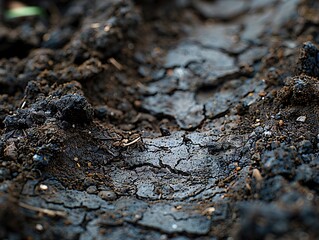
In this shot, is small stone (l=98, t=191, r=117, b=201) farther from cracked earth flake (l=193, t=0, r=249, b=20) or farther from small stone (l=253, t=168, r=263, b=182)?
cracked earth flake (l=193, t=0, r=249, b=20)

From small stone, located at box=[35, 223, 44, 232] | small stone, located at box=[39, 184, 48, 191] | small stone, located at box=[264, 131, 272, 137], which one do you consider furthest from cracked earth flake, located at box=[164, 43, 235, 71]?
small stone, located at box=[35, 223, 44, 232]

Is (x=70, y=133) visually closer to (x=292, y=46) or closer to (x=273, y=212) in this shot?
(x=273, y=212)

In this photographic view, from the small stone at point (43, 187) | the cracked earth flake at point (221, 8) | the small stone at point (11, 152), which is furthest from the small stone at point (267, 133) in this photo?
the cracked earth flake at point (221, 8)

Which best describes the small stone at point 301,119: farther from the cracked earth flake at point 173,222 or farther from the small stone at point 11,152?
the small stone at point 11,152

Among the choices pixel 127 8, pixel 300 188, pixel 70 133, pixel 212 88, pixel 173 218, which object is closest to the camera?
pixel 300 188

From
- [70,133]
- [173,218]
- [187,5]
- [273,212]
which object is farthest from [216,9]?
[273,212]

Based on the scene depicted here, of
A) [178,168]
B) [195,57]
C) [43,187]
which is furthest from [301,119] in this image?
[43,187]

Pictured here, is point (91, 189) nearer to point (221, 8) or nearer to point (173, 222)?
point (173, 222)
